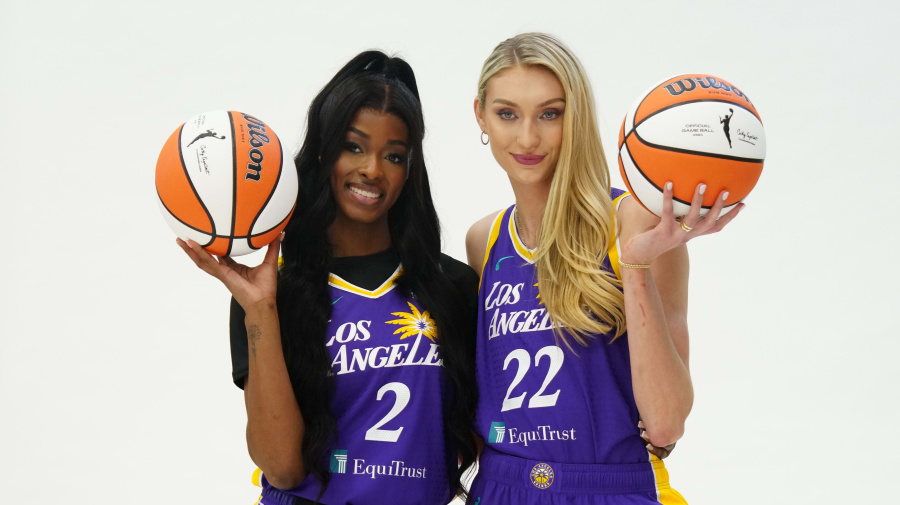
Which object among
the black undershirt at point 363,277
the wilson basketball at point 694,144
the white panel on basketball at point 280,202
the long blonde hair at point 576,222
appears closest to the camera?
the wilson basketball at point 694,144

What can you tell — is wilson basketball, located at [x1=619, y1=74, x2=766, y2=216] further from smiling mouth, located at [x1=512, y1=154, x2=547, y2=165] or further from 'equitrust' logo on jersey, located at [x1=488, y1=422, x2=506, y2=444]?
'equitrust' logo on jersey, located at [x1=488, y1=422, x2=506, y2=444]

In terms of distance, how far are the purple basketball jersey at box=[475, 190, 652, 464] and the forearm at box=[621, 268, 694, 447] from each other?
13 centimetres

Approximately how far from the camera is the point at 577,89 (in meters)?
2.64

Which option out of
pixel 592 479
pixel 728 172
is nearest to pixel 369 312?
pixel 592 479

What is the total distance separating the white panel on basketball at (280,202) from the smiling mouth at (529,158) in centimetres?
71

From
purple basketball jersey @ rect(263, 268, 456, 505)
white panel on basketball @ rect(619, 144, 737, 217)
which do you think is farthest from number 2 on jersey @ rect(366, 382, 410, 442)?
white panel on basketball @ rect(619, 144, 737, 217)

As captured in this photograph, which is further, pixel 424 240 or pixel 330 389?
pixel 424 240

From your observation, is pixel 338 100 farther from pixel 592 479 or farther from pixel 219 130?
pixel 592 479

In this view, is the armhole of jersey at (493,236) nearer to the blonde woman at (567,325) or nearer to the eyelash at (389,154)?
the blonde woman at (567,325)

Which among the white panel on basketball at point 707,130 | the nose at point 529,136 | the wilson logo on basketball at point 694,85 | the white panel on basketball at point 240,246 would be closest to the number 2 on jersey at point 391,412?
the white panel on basketball at point 240,246

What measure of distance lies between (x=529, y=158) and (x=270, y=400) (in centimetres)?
110

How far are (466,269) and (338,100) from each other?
783mm

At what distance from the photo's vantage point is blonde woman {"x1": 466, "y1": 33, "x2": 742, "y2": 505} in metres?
2.61

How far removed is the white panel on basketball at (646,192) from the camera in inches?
86.4
